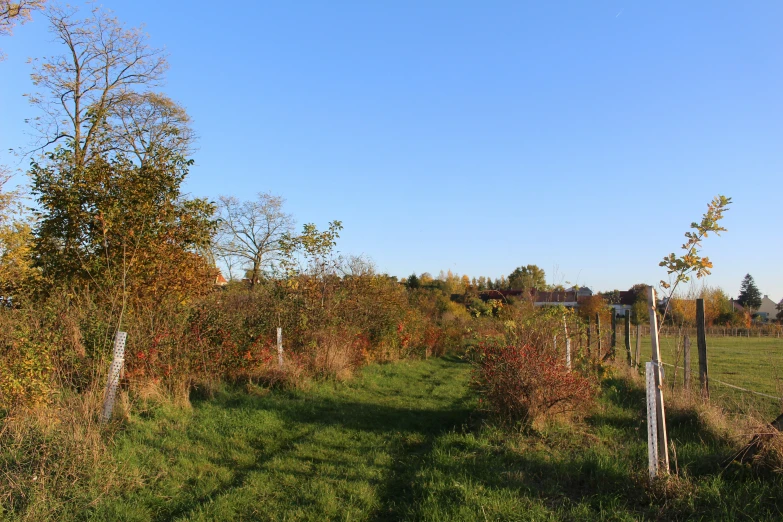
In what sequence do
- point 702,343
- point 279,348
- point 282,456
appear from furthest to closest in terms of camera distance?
point 279,348 < point 702,343 < point 282,456

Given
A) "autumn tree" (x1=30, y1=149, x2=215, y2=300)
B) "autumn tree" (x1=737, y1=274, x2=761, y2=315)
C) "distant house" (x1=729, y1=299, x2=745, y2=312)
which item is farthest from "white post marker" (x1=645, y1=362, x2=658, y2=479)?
"autumn tree" (x1=737, y1=274, x2=761, y2=315)

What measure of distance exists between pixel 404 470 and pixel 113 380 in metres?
4.52

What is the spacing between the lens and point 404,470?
6.50 metres

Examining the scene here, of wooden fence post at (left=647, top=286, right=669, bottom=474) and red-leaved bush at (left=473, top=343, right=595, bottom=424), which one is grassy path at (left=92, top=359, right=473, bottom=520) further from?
wooden fence post at (left=647, top=286, right=669, bottom=474)

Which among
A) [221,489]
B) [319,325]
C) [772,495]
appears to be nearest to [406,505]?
[221,489]

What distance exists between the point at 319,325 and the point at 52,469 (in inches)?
366

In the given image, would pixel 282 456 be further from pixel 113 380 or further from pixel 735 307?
pixel 735 307

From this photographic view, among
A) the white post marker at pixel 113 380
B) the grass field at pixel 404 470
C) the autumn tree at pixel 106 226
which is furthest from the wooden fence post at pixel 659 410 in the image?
the autumn tree at pixel 106 226

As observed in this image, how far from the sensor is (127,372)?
9.15 meters

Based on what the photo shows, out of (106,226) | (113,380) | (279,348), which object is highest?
(106,226)

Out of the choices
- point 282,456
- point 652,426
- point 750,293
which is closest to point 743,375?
point 652,426

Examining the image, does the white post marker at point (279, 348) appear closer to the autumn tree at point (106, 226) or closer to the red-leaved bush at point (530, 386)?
the autumn tree at point (106, 226)

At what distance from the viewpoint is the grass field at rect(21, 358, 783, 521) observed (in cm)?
491

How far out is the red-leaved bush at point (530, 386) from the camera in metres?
7.69
